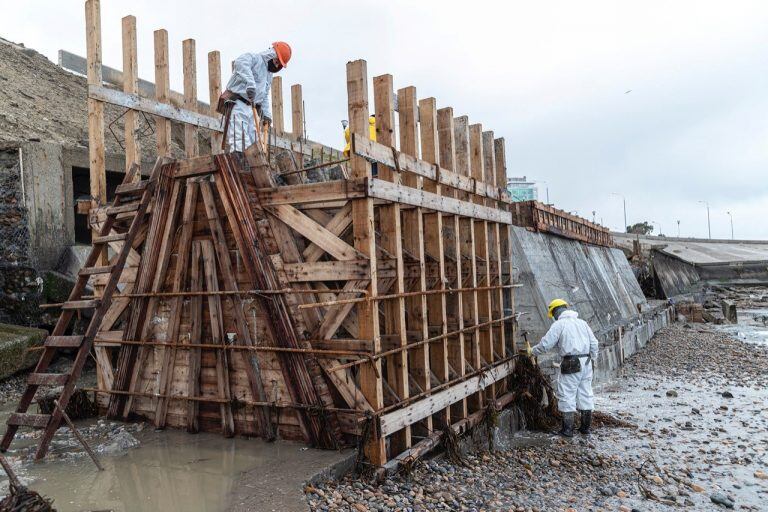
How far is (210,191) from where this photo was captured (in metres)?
6.78

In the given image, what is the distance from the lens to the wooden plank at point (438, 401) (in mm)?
5957

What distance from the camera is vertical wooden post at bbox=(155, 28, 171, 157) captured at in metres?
8.58

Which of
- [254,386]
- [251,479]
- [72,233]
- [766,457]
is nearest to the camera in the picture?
[251,479]

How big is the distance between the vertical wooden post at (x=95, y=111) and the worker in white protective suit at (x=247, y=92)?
1.77 metres

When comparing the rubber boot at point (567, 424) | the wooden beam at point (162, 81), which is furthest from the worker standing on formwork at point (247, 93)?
the rubber boot at point (567, 424)

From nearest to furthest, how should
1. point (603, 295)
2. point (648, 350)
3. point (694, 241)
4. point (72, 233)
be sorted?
point (72, 233) < point (648, 350) < point (603, 295) < point (694, 241)

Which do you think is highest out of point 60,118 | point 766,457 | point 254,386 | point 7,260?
point 60,118

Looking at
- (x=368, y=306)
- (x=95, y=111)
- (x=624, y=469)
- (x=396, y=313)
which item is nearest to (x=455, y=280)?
(x=396, y=313)

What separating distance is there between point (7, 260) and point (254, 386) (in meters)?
7.26

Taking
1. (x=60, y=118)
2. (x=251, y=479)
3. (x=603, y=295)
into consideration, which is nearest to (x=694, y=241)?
(x=603, y=295)

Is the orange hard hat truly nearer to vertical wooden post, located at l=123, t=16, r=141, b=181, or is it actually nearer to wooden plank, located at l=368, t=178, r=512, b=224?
vertical wooden post, located at l=123, t=16, r=141, b=181

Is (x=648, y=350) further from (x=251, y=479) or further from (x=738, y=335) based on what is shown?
(x=251, y=479)

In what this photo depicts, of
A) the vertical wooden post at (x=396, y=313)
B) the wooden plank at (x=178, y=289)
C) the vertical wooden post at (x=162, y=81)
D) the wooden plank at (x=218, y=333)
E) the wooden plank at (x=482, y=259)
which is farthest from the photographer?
the wooden plank at (x=482, y=259)

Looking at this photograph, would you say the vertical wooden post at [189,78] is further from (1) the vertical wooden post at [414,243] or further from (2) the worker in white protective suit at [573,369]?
(2) the worker in white protective suit at [573,369]
